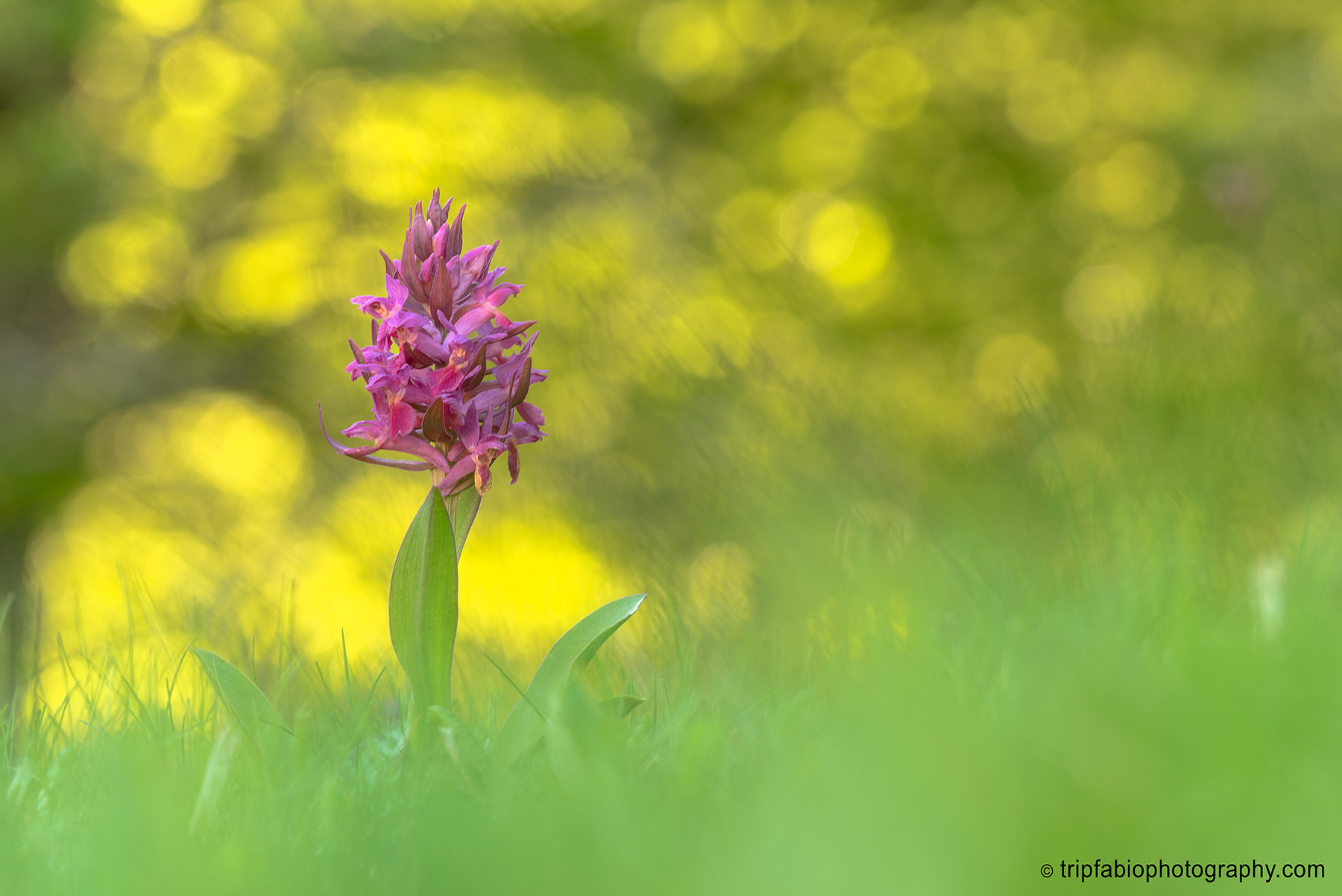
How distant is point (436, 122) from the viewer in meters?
5.24

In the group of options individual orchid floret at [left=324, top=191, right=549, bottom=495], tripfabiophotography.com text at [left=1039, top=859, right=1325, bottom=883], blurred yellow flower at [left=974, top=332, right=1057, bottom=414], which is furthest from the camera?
individual orchid floret at [left=324, top=191, right=549, bottom=495]

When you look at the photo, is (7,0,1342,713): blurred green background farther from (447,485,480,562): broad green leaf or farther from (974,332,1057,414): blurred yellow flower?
(447,485,480,562): broad green leaf

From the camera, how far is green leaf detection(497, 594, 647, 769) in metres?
0.91

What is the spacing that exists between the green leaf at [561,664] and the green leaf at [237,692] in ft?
0.69

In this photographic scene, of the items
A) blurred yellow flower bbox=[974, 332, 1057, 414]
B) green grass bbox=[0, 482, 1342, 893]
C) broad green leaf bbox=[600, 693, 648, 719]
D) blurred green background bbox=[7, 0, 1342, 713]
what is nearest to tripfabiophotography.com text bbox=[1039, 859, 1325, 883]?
green grass bbox=[0, 482, 1342, 893]

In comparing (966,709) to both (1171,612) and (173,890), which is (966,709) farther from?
(173,890)

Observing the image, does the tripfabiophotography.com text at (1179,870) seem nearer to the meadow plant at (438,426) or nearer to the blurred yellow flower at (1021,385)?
the blurred yellow flower at (1021,385)

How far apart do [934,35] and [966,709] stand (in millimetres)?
5604

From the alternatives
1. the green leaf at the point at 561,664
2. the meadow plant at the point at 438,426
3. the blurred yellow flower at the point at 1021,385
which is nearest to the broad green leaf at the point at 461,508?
the meadow plant at the point at 438,426

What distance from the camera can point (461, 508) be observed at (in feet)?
3.58

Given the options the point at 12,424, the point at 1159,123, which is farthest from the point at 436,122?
the point at 1159,123

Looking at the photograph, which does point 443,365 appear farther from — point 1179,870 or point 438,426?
point 1179,870

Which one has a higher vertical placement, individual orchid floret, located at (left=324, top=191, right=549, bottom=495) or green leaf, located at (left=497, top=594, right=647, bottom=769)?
individual orchid floret, located at (left=324, top=191, right=549, bottom=495)

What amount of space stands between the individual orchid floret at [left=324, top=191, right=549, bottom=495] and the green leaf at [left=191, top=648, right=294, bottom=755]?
0.23 metres
